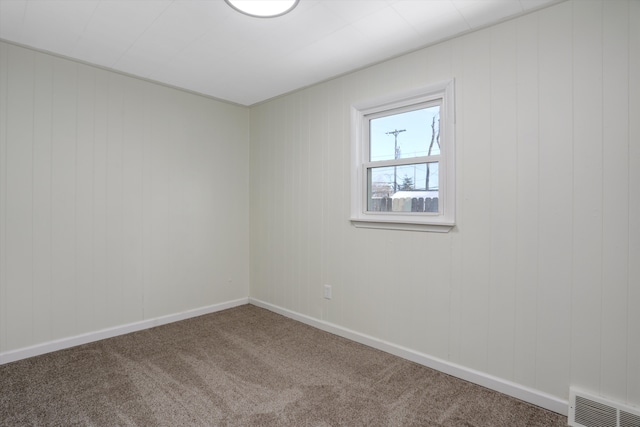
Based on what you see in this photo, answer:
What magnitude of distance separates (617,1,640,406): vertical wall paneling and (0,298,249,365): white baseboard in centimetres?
339

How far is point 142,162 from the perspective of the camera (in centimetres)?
313

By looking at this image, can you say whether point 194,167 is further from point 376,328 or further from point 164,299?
point 376,328

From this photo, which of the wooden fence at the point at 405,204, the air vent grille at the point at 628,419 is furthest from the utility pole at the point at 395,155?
the air vent grille at the point at 628,419

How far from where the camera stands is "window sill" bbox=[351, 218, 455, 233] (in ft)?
7.71

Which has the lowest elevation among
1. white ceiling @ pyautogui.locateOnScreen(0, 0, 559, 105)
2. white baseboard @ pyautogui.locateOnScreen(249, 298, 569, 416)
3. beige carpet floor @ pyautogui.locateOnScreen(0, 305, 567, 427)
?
beige carpet floor @ pyautogui.locateOnScreen(0, 305, 567, 427)

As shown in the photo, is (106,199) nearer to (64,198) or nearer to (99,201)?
(99,201)

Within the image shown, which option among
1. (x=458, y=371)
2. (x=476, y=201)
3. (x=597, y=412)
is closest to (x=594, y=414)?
(x=597, y=412)

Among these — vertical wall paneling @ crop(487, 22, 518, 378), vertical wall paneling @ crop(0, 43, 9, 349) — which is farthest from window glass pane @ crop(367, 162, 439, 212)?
vertical wall paneling @ crop(0, 43, 9, 349)

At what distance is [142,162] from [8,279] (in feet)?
4.39

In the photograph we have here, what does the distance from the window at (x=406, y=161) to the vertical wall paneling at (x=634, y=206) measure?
0.90m

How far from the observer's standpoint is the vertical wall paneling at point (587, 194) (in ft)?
5.85

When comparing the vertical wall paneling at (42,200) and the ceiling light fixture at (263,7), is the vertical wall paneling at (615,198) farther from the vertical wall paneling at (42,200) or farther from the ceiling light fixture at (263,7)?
the vertical wall paneling at (42,200)

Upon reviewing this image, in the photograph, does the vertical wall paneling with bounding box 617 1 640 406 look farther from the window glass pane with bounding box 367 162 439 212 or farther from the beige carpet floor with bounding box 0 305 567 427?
the window glass pane with bounding box 367 162 439 212

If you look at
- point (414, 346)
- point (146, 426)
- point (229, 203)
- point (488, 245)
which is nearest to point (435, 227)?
point (488, 245)
